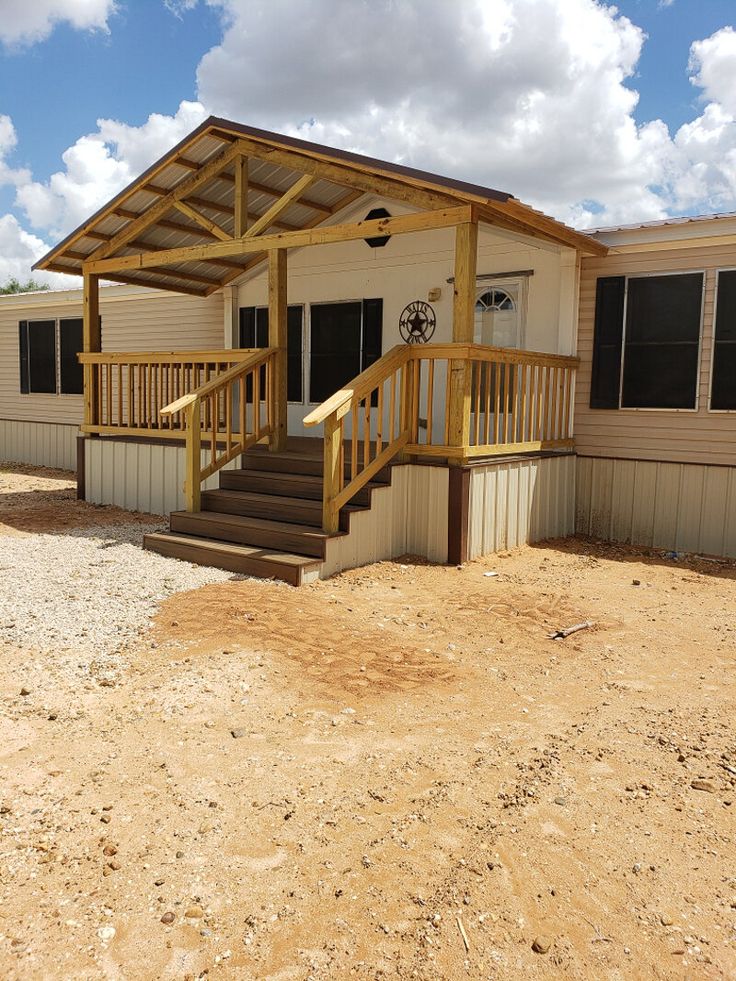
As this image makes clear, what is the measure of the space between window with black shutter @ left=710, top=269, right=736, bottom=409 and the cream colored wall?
145 centimetres

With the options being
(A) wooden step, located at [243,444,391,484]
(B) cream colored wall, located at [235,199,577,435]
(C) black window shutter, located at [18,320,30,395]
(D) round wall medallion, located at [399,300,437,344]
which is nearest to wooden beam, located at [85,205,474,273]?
(B) cream colored wall, located at [235,199,577,435]

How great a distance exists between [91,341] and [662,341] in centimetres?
680

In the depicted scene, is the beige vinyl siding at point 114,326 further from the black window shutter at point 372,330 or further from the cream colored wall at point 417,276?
the black window shutter at point 372,330

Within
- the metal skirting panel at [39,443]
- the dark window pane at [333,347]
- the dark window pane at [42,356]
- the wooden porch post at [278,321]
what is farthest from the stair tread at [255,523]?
the dark window pane at [42,356]

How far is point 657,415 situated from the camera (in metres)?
8.44

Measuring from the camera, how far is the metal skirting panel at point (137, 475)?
9.38 metres

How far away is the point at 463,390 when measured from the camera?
267 inches

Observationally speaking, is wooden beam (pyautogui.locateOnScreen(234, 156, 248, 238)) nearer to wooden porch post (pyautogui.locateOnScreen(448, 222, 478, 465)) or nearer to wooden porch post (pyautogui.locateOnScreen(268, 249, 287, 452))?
wooden porch post (pyautogui.locateOnScreen(268, 249, 287, 452))

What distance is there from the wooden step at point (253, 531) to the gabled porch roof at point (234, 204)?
111 inches

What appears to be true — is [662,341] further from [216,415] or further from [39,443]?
[39,443]

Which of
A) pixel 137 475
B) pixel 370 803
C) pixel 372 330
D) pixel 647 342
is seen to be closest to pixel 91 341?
pixel 137 475

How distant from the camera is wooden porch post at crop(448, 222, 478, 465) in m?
A: 6.67

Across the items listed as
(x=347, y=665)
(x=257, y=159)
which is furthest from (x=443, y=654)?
(x=257, y=159)

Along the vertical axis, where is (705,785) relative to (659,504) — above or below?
below
